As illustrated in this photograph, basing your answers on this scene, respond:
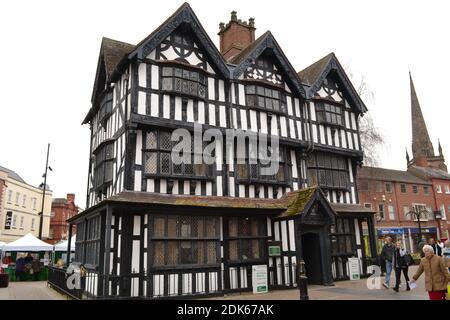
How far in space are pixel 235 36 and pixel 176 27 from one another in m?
6.31

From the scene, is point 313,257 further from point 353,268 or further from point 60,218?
point 60,218

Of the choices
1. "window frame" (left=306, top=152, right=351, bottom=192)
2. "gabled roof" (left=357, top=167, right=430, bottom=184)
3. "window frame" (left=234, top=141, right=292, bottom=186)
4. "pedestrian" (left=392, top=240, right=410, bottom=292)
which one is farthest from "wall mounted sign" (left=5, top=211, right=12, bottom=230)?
"gabled roof" (left=357, top=167, right=430, bottom=184)

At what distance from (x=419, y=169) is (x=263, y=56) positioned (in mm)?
42450

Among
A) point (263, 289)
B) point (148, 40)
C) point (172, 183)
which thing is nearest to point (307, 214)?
point (263, 289)

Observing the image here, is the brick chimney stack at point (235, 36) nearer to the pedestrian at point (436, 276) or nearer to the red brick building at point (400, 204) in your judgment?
the pedestrian at point (436, 276)

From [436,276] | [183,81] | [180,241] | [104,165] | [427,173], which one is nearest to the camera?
[436,276]

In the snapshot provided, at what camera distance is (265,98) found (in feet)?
55.1

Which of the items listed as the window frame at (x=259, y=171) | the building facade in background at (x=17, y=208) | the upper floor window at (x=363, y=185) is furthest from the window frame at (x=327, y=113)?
the building facade in background at (x=17, y=208)

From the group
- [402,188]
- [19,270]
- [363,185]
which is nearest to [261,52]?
[363,185]

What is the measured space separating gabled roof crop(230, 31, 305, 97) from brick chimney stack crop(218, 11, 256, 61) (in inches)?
118

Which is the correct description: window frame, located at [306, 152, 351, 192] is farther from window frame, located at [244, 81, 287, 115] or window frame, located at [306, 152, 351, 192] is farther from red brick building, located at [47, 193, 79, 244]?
red brick building, located at [47, 193, 79, 244]

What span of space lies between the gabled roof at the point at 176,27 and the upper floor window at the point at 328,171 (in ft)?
20.7

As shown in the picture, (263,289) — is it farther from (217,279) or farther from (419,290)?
(419,290)
